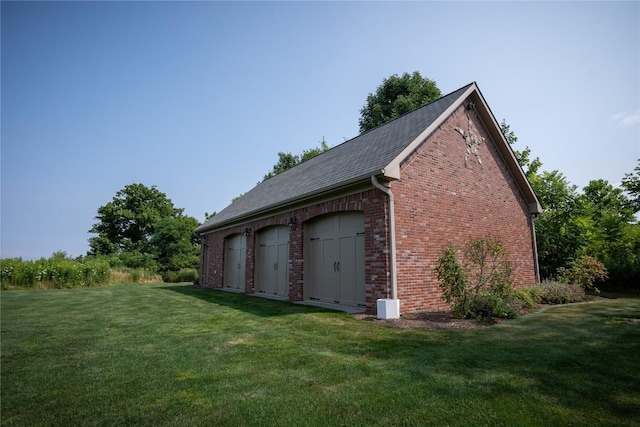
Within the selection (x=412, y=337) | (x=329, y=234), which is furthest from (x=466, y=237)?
(x=412, y=337)

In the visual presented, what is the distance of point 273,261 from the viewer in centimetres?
1244

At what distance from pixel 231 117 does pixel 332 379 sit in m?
11.1

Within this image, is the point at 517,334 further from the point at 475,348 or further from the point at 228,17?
the point at 228,17

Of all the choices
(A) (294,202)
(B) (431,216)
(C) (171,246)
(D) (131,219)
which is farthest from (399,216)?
(D) (131,219)

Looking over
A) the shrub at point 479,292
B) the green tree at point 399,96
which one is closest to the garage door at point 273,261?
the shrub at point 479,292

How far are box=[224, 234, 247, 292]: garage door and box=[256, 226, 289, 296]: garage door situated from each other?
6.29 ft

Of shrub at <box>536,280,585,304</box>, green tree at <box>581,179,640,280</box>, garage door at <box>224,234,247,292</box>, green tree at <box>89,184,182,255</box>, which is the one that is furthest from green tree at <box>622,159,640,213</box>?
green tree at <box>89,184,182,255</box>

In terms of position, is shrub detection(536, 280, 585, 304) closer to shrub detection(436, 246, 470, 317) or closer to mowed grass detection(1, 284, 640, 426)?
mowed grass detection(1, 284, 640, 426)

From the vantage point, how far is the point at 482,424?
100 inches

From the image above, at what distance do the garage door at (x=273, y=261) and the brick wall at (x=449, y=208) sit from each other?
200 inches

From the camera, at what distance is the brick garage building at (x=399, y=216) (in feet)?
25.4

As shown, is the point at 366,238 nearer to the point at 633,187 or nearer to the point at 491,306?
the point at 491,306

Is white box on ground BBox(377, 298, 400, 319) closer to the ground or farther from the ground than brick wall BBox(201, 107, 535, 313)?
closer to the ground

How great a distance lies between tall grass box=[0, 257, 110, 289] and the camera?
16062 mm
